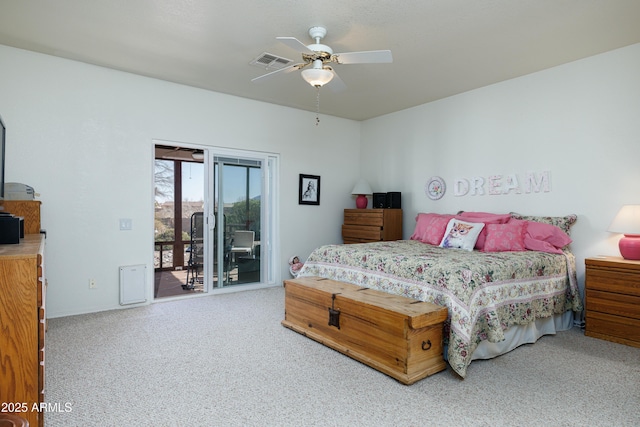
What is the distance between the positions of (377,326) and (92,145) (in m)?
3.49

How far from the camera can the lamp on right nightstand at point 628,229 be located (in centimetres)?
314

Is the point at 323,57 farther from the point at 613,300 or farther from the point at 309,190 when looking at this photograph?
the point at 613,300

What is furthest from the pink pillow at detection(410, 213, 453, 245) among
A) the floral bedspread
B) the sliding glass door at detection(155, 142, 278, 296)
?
the sliding glass door at detection(155, 142, 278, 296)

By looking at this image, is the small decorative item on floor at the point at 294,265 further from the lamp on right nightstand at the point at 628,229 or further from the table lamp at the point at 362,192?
the lamp on right nightstand at the point at 628,229

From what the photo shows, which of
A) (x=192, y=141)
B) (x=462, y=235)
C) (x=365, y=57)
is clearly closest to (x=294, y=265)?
(x=192, y=141)

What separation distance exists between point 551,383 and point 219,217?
392 centimetres

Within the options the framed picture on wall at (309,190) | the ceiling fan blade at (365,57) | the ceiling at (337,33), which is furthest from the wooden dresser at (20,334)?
the framed picture on wall at (309,190)

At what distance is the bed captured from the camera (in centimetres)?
252

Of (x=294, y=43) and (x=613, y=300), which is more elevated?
(x=294, y=43)

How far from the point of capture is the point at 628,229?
3.15 m

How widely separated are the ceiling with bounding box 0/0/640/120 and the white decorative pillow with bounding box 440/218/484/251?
1.67 m

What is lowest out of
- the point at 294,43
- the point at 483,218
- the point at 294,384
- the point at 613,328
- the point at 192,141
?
the point at 294,384

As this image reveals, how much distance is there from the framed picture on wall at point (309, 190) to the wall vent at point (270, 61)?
1.99m

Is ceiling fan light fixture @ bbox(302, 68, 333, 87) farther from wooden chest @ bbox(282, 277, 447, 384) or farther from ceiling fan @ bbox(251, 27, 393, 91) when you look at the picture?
wooden chest @ bbox(282, 277, 447, 384)
